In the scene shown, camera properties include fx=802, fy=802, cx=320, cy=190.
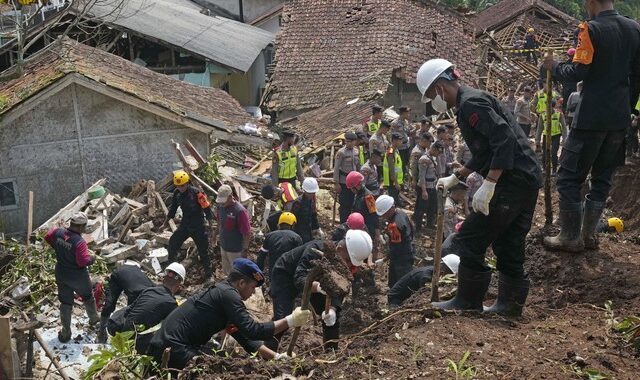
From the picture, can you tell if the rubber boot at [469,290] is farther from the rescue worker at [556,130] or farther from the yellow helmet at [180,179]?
the rescue worker at [556,130]

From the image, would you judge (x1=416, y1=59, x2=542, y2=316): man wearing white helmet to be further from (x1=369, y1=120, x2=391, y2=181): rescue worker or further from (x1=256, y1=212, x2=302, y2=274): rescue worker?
(x1=369, y1=120, x2=391, y2=181): rescue worker

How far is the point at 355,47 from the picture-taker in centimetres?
2684

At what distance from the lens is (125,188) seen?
15523mm

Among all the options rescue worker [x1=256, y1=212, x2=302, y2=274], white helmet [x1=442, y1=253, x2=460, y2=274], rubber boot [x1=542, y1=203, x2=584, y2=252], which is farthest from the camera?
rescue worker [x1=256, y1=212, x2=302, y2=274]

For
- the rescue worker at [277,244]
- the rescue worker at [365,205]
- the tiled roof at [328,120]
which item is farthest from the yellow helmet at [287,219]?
the tiled roof at [328,120]

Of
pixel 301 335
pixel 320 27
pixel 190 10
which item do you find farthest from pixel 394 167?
pixel 190 10

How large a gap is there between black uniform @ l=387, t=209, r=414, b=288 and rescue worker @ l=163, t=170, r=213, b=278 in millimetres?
3261

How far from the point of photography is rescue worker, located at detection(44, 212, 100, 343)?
34.2 feet

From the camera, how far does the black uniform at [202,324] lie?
22.8 ft

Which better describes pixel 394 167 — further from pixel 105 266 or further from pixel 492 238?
pixel 492 238

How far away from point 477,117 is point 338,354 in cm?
214

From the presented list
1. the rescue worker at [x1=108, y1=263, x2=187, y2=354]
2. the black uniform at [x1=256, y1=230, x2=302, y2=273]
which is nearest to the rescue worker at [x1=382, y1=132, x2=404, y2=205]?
the black uniform at [x1=256, y1=230, x2=302, y2=273]

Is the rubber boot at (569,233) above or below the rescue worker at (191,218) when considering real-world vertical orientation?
above

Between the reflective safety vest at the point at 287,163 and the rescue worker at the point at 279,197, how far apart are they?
27cm
